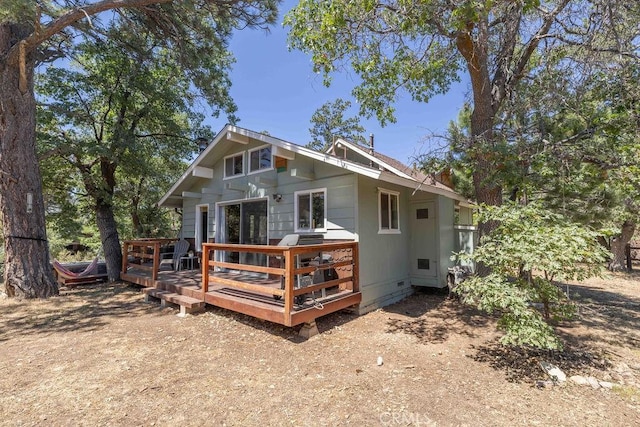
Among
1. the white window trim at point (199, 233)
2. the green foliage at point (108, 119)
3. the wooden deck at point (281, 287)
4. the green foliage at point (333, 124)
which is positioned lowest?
the wooden deck at point (281, 287)

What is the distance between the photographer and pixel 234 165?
27.6 feet

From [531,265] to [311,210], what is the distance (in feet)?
13.6

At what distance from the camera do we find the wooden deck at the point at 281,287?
4695 millimetres

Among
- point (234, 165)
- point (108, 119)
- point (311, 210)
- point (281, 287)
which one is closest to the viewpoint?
point (281, 287)

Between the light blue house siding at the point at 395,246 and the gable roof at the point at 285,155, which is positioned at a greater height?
the gable roof at the point at 285,155

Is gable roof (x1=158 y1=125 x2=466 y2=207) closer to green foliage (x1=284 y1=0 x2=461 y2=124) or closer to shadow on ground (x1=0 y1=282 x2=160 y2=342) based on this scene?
green foliage (x1=284 y1=0 x2=461 y2=124)

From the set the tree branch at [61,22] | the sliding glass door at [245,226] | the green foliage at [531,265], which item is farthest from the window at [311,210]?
the tree branch at [61,22]

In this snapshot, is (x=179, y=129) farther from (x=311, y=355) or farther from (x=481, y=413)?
(x=481, y=413)

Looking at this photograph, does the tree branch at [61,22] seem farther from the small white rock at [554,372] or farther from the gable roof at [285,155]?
the small white rock at [554,372]

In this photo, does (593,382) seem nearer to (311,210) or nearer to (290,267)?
(290,267)

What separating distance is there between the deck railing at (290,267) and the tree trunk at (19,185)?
451 centimetres

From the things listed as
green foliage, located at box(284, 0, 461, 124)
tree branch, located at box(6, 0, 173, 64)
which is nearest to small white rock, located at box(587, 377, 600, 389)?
green foliage, located at box(284, 0, 461, 124)

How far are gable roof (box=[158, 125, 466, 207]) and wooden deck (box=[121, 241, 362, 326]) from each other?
1.48m

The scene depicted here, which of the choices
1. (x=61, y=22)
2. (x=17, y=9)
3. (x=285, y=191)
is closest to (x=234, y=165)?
(x=285, y=191)
